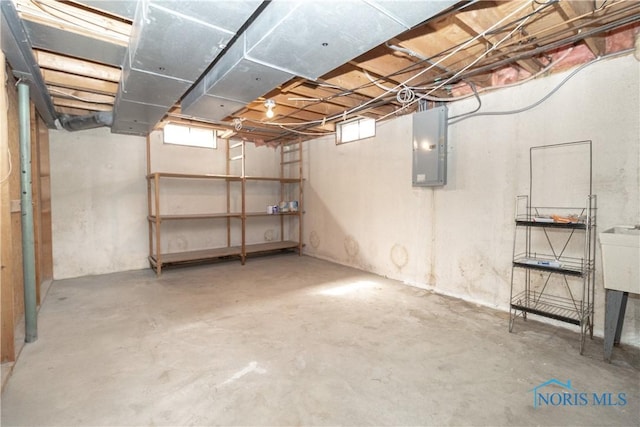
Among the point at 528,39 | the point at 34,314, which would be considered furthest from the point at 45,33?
the point at 528,39

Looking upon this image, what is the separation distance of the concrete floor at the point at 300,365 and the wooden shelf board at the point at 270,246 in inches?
72.6

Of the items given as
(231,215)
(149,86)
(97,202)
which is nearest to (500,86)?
(149,86)

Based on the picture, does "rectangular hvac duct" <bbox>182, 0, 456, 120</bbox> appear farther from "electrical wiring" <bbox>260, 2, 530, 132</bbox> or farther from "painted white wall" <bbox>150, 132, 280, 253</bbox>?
"painted white wall" <bbox>150, 132, 280, 253</bbox>

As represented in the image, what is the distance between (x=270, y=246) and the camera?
5.42 m

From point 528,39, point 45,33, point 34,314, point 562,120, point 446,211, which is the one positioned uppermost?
point 528,39

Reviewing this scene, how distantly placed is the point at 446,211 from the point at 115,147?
4.75m

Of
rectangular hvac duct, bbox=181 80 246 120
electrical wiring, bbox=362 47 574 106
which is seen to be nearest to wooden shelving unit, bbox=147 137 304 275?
rectangular hvac duct, bbox=181 80 246 120

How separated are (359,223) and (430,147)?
1664 mm

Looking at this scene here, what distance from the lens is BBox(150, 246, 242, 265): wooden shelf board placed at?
4.37 metres

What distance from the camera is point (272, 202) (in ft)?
19.8

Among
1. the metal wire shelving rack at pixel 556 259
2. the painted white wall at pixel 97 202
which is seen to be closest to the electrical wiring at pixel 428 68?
the metal wire shelving rack at pixel 556 259

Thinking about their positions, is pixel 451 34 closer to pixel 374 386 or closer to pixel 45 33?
pixel 374 386

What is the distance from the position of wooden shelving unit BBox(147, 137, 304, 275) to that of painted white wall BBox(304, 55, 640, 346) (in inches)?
30.5

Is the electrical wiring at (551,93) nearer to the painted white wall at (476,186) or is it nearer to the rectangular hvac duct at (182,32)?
the painted white wall at (476,186)
